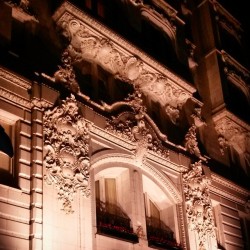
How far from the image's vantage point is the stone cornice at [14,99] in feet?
69.2

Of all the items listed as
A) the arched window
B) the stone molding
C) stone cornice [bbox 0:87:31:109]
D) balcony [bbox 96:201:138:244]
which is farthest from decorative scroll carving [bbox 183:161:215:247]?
the arched window

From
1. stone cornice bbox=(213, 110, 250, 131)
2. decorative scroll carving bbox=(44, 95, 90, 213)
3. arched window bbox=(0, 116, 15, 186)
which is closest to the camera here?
arched window bbox=(0, 116, 15, 186)

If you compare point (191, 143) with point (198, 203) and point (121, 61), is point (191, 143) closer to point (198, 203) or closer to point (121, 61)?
point (198, 203)

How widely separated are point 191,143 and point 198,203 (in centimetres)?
332

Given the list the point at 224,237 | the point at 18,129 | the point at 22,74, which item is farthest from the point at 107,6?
the point at 224,237

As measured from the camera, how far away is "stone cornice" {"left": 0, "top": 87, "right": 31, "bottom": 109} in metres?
21.1

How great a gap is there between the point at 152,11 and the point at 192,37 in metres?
4.91

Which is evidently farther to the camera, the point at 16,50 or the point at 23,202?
the point at 16,50

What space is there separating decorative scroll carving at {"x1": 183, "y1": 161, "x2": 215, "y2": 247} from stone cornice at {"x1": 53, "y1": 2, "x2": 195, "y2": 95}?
4.39 meters

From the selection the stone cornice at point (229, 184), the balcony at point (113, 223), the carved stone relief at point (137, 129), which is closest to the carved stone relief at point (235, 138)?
the stone cornice at point (229, 184)

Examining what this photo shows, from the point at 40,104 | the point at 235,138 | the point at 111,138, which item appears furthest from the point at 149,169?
the point at 235,138

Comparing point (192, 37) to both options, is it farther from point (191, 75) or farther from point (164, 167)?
point (164, 167)

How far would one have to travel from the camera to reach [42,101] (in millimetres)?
22078

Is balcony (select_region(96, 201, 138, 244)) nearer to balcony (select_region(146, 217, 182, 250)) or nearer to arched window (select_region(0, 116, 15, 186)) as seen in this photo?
balcony (select_region(146, 217, 182, 250))
